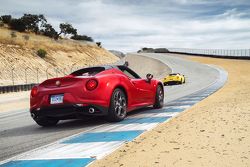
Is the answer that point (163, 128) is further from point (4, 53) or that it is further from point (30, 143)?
point (4, 53)

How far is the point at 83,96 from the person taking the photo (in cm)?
777

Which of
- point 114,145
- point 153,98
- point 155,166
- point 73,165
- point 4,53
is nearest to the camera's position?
point 155,166

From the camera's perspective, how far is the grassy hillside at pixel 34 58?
5228cm

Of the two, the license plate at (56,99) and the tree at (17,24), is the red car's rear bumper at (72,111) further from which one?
the tree at (17,24)

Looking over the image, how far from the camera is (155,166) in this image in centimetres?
432

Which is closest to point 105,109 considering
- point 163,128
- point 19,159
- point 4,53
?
point 163,128

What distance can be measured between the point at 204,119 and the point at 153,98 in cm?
303

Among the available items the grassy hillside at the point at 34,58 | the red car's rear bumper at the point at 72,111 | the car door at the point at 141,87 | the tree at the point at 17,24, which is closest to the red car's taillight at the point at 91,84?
the red car's rear bumper at the point at 72,111

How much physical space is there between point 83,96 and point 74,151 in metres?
2.40

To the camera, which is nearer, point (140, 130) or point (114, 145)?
point (114, 145)

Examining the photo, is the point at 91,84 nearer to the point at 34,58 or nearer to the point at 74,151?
the point at 74,151

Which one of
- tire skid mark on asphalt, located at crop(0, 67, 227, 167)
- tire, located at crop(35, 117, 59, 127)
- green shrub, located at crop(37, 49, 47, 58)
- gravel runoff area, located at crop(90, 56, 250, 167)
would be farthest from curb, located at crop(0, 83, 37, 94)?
green shrub, located at crop(37, 49, 47, 58)

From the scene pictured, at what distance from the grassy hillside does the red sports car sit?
32.8 m

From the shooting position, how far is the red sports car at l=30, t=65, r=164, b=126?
7.77 metres
